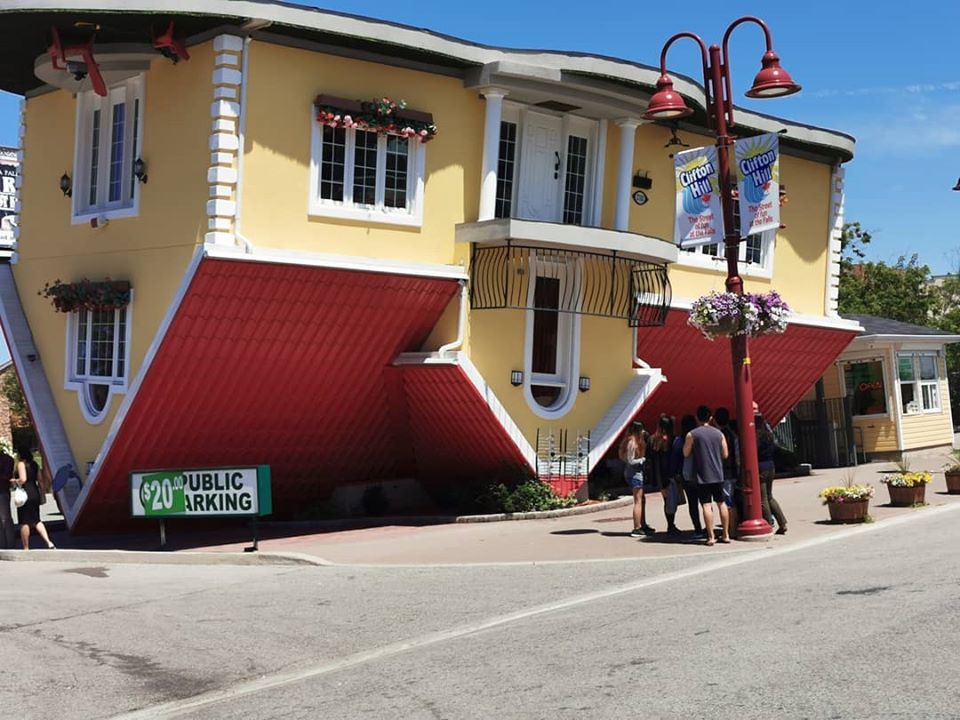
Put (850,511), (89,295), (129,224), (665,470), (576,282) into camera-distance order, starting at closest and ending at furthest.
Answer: (665,470) → (850,511) → (129,224) → (89,295) → (576,282)

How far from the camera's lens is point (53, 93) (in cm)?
1995

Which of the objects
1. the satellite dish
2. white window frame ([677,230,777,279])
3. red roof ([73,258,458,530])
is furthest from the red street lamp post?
the satellite dish

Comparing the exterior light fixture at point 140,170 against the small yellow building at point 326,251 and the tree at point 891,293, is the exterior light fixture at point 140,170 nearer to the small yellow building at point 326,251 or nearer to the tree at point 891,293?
the small yellow building at point 326,251

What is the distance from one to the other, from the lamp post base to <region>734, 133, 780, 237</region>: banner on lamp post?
11.3 feet

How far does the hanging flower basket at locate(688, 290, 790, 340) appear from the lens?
14727 mm

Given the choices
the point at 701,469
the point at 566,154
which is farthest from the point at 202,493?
the point at 566,154

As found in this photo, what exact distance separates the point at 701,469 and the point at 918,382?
51.6 ft

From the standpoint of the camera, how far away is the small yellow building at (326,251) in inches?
661

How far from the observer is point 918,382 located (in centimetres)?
2816

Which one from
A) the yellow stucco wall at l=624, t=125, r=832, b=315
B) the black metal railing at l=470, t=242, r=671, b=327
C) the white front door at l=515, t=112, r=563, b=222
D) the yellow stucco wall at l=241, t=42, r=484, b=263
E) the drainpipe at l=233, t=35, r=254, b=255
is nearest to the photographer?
the drainpipe at l=233, t=35, r=254, b=255

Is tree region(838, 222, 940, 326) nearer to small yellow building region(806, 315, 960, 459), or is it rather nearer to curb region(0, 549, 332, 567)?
small yellow building region(806, 315, 960, 459)

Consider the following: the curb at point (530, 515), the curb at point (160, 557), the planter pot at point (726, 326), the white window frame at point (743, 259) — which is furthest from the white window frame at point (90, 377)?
the white window frame at point (743, 259)

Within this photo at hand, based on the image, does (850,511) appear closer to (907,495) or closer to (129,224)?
(907,495)

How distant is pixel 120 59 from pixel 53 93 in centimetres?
280
